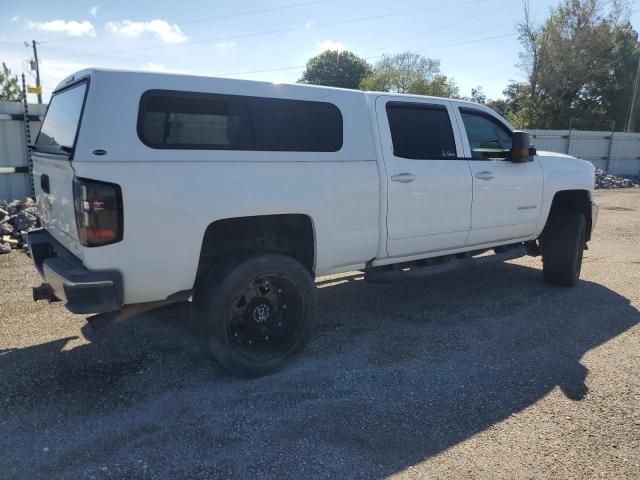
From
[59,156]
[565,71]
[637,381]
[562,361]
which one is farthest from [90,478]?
[565,71]

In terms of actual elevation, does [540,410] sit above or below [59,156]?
below

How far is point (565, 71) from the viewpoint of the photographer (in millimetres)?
33219

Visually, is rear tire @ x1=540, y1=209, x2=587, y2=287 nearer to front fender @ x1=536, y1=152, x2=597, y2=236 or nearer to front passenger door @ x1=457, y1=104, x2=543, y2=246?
front fender @ x1=536, y1=152, x2=597, y2=236

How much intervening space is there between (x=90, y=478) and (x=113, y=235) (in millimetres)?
1347

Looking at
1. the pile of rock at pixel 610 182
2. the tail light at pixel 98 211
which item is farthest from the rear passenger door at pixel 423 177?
the pile of rock at pixel 610 182

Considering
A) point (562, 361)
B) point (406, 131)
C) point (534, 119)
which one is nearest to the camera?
point (562, 361)

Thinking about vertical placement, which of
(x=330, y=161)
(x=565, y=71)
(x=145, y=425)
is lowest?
(x=145, y=425)

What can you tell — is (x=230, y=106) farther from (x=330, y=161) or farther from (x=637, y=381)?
(x=637, y=381)

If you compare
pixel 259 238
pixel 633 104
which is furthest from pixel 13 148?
pixel 633 104

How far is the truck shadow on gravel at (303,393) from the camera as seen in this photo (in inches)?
111

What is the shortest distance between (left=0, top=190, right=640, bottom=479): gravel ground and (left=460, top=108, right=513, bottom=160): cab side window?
5.35ft

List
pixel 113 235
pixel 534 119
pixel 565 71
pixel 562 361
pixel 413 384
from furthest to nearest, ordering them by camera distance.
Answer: pixel 534 119 → pixel 565 71 → pixel 562 361 → pixel 413 384 → pixel 113 235

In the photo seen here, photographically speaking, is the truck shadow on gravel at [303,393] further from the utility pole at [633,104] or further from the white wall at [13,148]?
the utility pole at [633,104]

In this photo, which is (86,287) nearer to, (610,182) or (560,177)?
(560,177)
